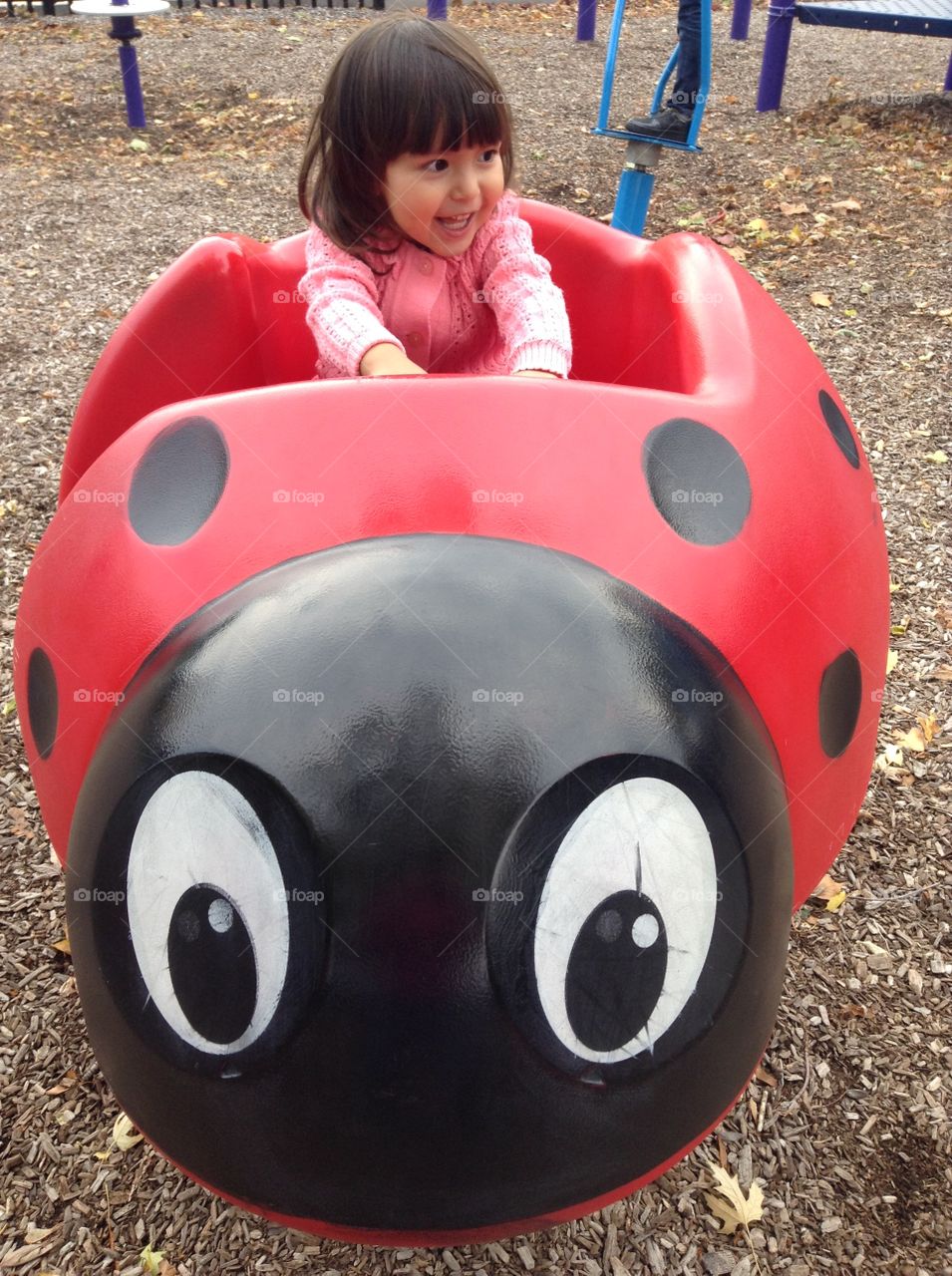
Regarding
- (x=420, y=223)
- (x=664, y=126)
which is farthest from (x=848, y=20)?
(x=420, y=223)

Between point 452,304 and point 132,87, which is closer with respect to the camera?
point 452,304

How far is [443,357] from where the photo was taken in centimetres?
256

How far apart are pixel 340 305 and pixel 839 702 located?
119 cm

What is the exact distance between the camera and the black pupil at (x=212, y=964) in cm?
112

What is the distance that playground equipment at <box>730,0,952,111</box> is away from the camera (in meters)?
6.71

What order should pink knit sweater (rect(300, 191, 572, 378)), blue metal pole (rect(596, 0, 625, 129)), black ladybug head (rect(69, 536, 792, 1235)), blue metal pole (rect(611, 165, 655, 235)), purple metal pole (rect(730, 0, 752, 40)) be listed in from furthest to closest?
purple metal pole (rect(730, 0, 752, 40)) < blue metal pole (rect(596, 0, 625, 129)) < blue metal pole (rect(611, 165, 655, 235)) < pink knit sweater (rect(300, 191, 572, 378)) < black ladybug head (rect(69, 536, 792, 1235))

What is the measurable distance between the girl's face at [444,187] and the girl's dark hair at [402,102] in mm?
20

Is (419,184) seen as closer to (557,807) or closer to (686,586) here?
(686,586)

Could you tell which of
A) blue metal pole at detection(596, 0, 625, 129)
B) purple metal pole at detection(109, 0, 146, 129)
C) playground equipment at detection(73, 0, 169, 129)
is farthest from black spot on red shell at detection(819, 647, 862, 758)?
purple metal pole at detection(109, 0, 146, 129)

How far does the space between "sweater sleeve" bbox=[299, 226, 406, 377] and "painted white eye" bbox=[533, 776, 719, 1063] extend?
118 centimetres

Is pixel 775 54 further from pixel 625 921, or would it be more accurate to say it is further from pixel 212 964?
pixel 212 964

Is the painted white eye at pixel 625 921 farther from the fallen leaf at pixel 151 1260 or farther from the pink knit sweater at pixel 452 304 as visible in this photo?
the pink knit sweater at pixel 452 304

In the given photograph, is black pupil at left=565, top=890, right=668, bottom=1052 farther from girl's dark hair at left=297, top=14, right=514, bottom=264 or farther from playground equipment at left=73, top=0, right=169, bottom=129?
playground equipment at left=73, top=0, right=169, bottom=129

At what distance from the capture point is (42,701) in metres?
1.55
